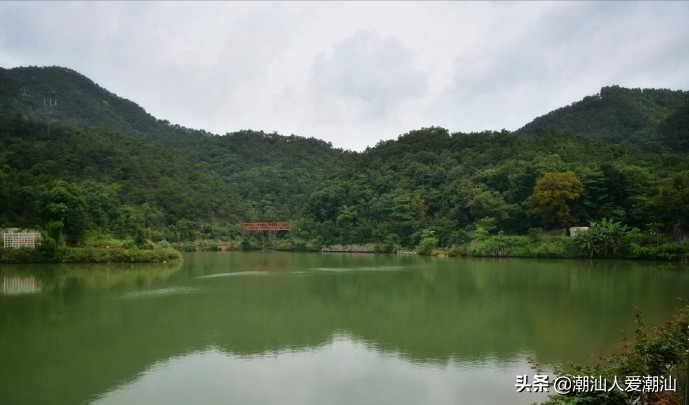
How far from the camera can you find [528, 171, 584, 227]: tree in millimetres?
34000

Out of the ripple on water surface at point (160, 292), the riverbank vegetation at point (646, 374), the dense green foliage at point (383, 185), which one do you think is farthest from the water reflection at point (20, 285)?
the riverbank vegetation at point (646, 374)

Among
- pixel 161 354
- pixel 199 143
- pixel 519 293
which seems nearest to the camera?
pixel 161 354

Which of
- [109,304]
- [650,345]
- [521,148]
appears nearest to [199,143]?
[521,148]

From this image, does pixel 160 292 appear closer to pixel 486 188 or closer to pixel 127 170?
pixel 486 188

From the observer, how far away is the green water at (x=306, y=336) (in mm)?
7617

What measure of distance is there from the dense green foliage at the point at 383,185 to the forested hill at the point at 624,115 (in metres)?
0.22

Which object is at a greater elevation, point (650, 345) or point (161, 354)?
point (650, 345)

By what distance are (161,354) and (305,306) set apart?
5875mm

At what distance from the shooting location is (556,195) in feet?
112

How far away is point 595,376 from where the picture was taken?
523 cm

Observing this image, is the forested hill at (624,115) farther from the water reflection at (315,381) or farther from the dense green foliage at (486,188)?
the water reflection at (315,381)

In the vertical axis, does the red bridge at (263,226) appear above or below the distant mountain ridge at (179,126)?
below

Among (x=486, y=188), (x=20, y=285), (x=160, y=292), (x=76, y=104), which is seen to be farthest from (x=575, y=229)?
(x=76, y=104)

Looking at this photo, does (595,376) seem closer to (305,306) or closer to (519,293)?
(305,306)
